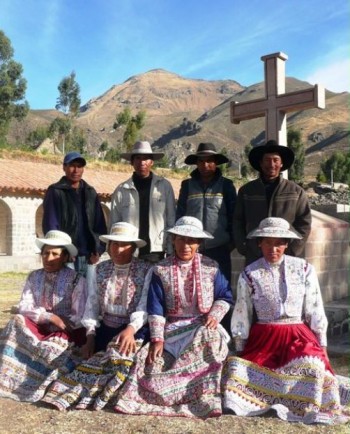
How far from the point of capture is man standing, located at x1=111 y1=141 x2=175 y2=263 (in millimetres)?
4469

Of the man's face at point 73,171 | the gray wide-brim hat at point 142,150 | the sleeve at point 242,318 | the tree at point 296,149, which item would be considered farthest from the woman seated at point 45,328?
the tree at point 296,149

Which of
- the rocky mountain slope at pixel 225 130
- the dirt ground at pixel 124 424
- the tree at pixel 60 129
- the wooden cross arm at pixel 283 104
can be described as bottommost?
the dirt ground at pixel 124 424

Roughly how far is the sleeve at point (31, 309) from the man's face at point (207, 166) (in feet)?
5.39

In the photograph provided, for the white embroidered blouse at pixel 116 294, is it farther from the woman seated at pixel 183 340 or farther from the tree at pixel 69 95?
the tree at pixel 69 95

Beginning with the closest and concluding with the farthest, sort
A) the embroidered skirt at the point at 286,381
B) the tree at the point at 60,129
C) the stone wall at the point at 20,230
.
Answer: the embroidered skirt at the point at 286,381 → the stone wall at the point at 20,230 → the tree at the point at 60,129

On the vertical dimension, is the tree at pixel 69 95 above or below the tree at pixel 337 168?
above

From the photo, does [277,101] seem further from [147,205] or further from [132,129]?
[132,129]

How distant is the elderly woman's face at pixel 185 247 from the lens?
3.64 m

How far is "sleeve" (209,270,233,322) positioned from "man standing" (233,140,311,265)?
497 millimetres

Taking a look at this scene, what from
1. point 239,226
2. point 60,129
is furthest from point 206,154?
point 60,129

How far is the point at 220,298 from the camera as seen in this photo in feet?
12.1

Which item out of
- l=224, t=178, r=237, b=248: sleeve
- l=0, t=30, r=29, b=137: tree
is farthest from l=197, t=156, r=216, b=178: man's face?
l=0, t=30, r=29, b=137: tree

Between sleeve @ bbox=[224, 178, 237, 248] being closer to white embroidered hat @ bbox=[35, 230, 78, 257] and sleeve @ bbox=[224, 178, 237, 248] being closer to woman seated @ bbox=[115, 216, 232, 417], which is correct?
woman seated @ bbox=[115, 216, 232, 417]

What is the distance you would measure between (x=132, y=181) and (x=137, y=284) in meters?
1.13
